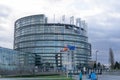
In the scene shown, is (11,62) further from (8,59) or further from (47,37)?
(47,37)

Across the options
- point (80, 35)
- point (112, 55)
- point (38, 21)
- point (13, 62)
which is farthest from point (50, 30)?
point (13, 62)

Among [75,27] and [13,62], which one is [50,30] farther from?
[13,62]

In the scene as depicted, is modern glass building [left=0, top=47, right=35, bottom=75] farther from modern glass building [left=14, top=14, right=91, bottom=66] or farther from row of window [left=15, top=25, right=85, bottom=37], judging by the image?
row of window [left=15, top=25, right=85, bottom=37]

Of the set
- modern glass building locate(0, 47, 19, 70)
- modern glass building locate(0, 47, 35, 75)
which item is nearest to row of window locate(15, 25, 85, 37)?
modern glass building locate(0, 47, 35, 75)

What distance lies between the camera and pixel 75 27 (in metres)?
186

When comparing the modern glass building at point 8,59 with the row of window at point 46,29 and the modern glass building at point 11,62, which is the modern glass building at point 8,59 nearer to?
the modern glass building at point 11,62

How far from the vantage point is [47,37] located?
178625 millimetres

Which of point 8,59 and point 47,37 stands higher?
point 47,37

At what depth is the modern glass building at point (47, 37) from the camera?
17688 cm

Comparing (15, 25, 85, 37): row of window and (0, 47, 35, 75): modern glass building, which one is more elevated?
(15, 25, 85, 37): row of window

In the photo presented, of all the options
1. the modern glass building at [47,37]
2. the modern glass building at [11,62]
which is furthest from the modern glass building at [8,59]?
the modern glass building at [47,37]

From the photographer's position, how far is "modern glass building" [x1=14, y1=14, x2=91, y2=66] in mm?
176875

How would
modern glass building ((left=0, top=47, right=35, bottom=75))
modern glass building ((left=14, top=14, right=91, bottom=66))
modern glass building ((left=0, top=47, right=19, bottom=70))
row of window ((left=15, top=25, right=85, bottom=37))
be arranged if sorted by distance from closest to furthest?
modern glass building ((left=0, top=47, right=35, bottom=75)), modern glass building ((left=0, top=47, right=19, bottom=70)), modern glass building ((left=14, top=14, right=91, bottom=66)), row of window ((left=15, top=25, right=85, bottom=37))


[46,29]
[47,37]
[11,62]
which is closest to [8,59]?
[11,62]
